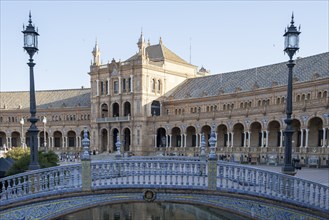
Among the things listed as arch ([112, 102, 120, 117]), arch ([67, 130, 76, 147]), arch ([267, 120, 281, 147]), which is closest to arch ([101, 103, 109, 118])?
arch ([112, 102, 120, 117])

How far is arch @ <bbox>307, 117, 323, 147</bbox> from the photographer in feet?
110

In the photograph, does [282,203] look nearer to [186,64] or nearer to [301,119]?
[301,119]

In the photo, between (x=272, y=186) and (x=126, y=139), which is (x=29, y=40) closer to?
(x=272, y=186)

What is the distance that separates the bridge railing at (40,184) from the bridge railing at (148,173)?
737 millimetres

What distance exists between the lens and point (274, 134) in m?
39.1

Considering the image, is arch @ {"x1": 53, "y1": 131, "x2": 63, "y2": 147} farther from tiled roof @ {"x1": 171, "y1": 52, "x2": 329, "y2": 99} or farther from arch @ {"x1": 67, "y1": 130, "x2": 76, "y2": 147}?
tiled roof @ {"x1": 171, "y1": 52, "x2": 329, "y2": 99}

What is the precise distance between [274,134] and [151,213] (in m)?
24.0

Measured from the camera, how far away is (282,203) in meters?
10.9

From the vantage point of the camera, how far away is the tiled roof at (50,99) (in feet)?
221

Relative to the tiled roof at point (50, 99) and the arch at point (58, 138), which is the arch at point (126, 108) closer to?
the tiled roof at point (50, 99)

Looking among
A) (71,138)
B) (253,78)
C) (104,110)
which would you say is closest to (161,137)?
(104,110)

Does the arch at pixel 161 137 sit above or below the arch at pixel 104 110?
below

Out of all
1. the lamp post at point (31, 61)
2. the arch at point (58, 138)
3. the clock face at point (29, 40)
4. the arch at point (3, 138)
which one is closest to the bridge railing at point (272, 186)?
the lamp post at point (31, 61)

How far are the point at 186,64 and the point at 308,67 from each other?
83.1ft
